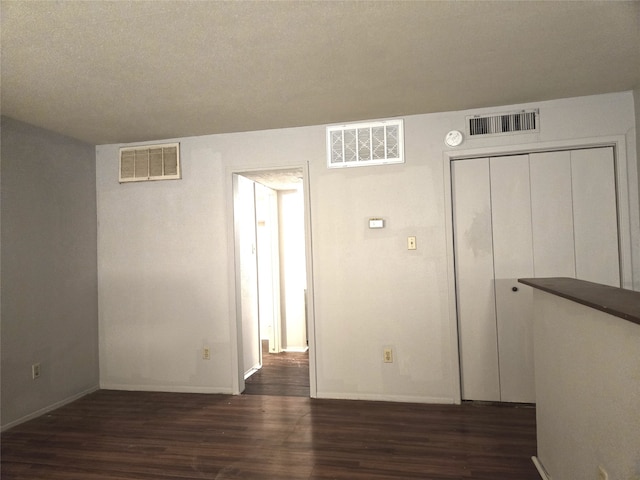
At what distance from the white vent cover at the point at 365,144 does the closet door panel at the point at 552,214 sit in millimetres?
1091

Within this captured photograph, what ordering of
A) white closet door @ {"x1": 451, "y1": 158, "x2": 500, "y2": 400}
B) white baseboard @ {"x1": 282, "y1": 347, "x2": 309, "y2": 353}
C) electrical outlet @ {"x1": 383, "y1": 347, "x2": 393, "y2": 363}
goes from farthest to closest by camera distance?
white baseboard @ {"x1": 282, "y1": 347, "x2": 309, "y2": 353}
electrical outlet @ {"x1": 383, "y1": 347, "x2": 393, "y2": 363}
white closet door @ {"x1": 451, "y1": 158, "x2": 500, "y2": 400}

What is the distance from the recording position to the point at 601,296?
5.36 ft

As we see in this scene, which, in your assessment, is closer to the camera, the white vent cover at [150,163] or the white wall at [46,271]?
the white wall at [46,271]

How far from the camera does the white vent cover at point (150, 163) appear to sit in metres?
3.89

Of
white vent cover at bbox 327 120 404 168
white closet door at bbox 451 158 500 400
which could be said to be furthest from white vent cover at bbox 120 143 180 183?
→ white closet door at bbox 451 158 500 400

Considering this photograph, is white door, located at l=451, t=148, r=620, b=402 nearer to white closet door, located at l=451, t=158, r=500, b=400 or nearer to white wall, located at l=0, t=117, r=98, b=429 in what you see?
white closet door, located at l=451, t=158, r=500, b=400

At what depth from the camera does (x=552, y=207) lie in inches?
127

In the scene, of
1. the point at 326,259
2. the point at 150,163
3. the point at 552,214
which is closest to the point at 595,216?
the point at 552,214

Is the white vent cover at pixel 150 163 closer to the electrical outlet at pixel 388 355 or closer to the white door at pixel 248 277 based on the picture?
the white door at pixel 248 277

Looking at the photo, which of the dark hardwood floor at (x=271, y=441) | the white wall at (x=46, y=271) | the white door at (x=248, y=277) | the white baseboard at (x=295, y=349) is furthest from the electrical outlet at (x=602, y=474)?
the white baseboard at (x=295, y=349)

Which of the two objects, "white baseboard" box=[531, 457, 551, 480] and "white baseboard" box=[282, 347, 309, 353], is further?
"white baseboard" box=[282, 347, 309, 353]

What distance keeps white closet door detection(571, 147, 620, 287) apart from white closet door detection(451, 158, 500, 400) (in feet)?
2.13

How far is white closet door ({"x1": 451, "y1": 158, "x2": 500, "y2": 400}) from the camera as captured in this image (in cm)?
334

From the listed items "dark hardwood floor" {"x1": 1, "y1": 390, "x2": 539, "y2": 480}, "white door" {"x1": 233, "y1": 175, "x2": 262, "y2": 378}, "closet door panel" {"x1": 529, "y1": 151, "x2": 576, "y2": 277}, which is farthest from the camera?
"white door" {"x1": 233, "y1": 175, "x2": 262, "y2": 378}
